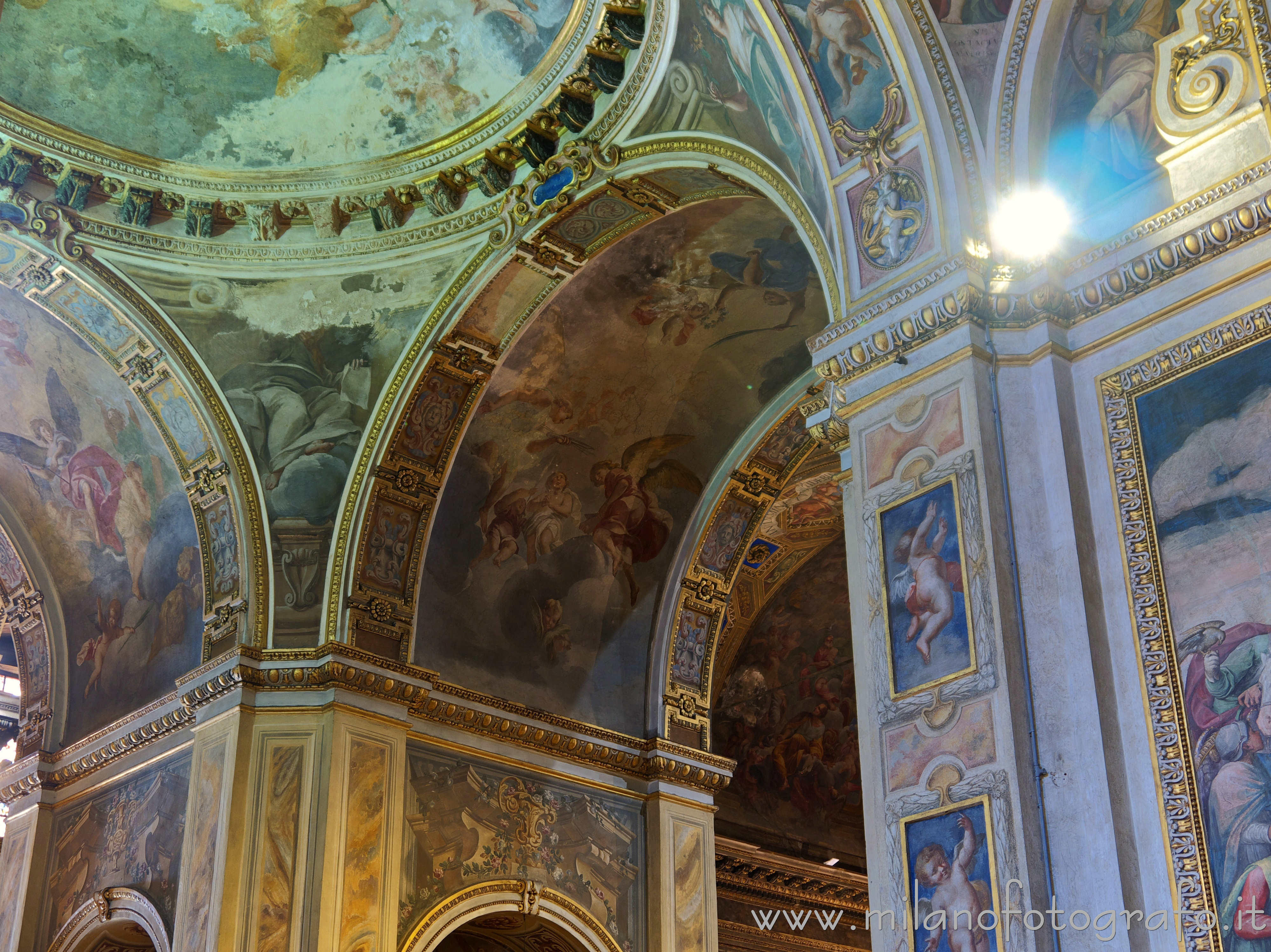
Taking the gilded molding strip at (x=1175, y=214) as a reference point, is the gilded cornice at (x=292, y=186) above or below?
above

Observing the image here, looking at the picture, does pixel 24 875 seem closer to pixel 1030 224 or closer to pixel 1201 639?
pixel 1030 224

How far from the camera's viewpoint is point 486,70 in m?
12.4

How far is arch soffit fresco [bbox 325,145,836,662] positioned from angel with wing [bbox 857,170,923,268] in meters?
4.25

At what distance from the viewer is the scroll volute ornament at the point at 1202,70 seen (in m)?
6.87

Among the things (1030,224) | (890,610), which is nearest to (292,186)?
(1030,224)

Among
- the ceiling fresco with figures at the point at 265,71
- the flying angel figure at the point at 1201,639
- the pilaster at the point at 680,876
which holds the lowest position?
the flying angel figure at the point at 1201,639

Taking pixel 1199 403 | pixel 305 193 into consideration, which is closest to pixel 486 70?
pixel 305 193

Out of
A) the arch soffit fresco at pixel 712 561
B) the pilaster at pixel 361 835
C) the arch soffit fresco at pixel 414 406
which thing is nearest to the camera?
the pilaster at pixel 361 835

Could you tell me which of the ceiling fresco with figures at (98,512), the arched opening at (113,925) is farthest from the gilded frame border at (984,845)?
the ceiling fresco with figures at (98,512)

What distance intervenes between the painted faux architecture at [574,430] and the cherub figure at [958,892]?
0.10 feet

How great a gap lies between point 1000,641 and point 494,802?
25.9 feet

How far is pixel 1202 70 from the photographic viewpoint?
23.2ft

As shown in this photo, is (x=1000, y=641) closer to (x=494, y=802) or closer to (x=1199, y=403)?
(x=1199, y=403)

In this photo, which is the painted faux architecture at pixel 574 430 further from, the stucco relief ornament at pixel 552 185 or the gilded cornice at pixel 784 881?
the gilded cornice at pixel 784 881
